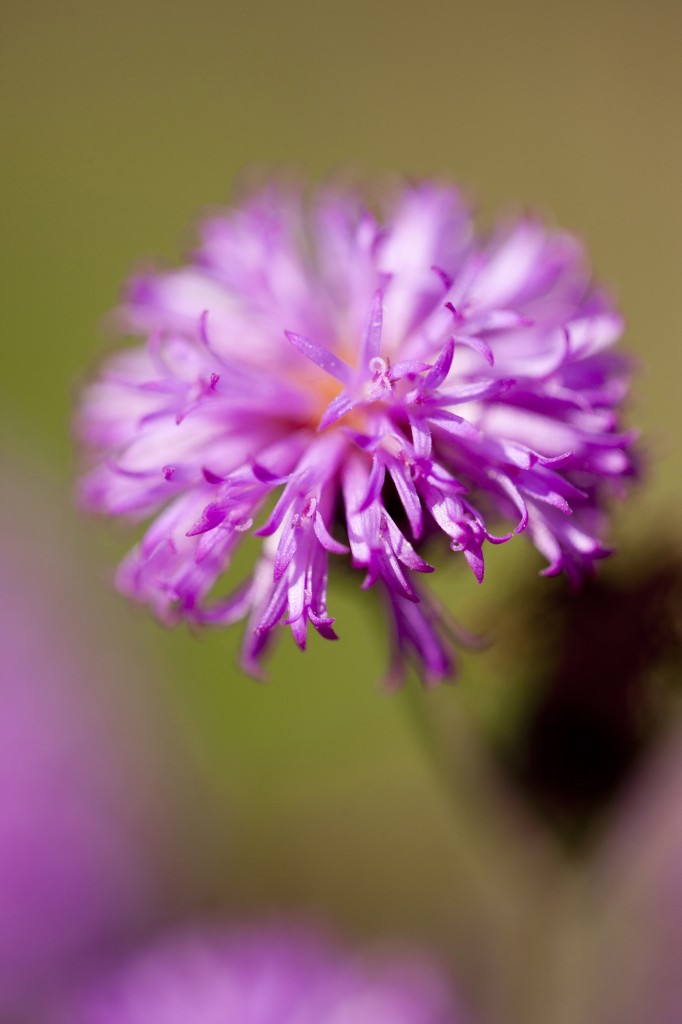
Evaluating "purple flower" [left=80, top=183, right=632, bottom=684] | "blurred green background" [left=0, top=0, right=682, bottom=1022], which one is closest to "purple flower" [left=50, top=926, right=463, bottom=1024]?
"blurred green background" [left=0, top=0, right=682, bottom=1022]

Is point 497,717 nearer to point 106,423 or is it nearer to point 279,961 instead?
point 279,961

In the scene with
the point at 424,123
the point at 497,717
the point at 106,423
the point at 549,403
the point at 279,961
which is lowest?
the point at 279,961

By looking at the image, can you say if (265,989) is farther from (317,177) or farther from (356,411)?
(317,177)

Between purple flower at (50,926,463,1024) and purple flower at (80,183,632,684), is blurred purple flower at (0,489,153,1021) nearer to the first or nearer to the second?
purple flower at (50,926,463,1024)

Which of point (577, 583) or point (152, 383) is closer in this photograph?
point (577, 583)

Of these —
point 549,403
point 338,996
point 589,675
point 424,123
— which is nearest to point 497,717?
point 589,675

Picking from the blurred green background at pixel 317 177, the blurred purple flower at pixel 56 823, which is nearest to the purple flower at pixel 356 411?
the blurred green background at pixel 317 177

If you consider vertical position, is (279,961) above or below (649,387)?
below

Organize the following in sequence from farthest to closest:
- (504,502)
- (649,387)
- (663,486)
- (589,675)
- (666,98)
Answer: (666,98), (649,387), (663,486), (589,675), (504,502)
